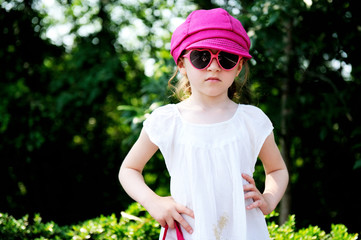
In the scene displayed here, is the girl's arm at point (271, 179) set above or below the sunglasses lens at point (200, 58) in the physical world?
below

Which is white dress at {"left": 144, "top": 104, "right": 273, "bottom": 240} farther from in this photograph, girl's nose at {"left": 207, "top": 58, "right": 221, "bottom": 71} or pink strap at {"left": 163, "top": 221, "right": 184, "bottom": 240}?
girl's nose at {"left": 207, "top": 58, "right": 221, "bottom": 71}

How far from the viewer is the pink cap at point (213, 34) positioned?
1.67m

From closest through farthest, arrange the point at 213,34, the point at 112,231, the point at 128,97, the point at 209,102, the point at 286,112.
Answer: the point at 213,34 < the point at 209,102 < the point at 112,231 < the point at 286,112 < the point at 128,97

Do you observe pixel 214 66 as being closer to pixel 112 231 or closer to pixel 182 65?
pixel 182 65

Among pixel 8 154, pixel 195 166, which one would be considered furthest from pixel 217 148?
pixel 8 154

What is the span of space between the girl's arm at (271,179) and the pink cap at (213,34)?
455 mm

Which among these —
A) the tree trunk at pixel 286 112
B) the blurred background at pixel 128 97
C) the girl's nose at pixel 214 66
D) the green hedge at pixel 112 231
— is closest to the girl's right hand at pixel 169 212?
the girl's nose at pixel 214 66

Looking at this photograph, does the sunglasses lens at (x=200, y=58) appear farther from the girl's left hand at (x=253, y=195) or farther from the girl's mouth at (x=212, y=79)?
the girl's left hand at (x=253, y=195)

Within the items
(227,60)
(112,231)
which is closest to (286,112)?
(112,231)

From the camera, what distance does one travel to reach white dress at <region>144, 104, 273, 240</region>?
5.49 ft

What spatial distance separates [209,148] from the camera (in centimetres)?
171

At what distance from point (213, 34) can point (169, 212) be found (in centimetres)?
78

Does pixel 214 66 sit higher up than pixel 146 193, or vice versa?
pixel 214 66

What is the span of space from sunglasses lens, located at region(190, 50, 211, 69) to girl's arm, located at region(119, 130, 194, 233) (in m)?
0.40
